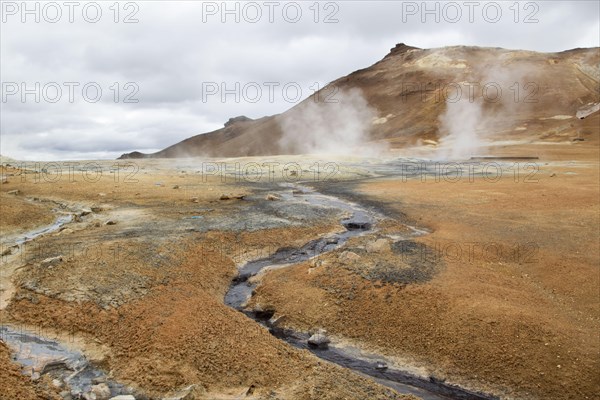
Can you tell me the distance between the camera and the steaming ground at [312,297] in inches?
299

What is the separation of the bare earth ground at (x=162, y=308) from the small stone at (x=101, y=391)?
1.52 feet

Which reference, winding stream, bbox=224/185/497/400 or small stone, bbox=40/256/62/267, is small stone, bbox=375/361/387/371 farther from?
small stone, bbox=40/256/62/267

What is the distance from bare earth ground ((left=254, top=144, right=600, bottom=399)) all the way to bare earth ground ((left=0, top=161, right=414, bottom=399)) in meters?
1.68

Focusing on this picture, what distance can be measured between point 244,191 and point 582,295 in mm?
17046

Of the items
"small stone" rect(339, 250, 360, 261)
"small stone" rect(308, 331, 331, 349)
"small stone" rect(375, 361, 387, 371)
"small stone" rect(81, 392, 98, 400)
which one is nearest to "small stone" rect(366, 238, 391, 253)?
"small stone" rect(339, 250, 360, 261)

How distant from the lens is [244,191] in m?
24.3

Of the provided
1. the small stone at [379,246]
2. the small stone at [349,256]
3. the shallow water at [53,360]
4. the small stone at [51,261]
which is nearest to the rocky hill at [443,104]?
the small stone at [379,246]

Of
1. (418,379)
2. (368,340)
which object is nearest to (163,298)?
(368,340)

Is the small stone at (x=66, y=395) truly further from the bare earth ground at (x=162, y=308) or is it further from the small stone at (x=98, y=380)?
the small stone at (x=98, y=380)

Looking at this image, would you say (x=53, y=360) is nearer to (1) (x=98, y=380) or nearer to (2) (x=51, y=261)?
(1) (x=98, y=380)

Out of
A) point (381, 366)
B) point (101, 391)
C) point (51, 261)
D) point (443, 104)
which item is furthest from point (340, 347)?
point (443, 104)

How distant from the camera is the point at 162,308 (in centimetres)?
939

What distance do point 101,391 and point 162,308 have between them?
2670 millimetres

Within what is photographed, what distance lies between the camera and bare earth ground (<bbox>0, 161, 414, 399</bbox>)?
7.20 meters
